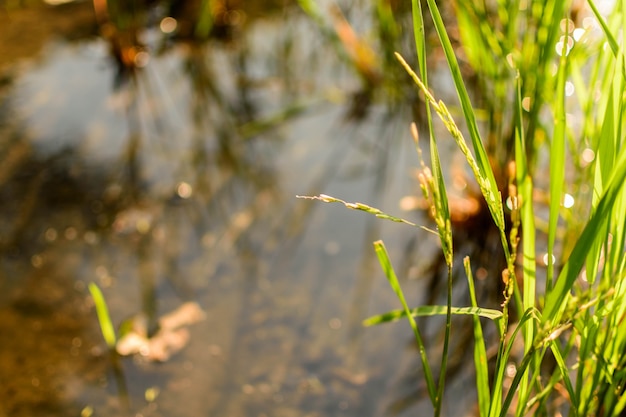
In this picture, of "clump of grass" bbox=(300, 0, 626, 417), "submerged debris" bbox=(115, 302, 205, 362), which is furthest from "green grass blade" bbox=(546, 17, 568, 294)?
"submerged debris" bbox=(115, 302, 205, 362)

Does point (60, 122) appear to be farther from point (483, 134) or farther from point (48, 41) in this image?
point (483, 134)

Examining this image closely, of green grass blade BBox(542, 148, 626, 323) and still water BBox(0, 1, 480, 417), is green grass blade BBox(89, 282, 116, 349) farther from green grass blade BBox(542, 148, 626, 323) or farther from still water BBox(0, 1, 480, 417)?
green grass blade BBox(542, 148, 626, 323)

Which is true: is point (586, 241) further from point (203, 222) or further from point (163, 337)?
point (203, 222)

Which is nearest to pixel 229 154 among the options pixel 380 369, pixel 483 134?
pixel 483 134

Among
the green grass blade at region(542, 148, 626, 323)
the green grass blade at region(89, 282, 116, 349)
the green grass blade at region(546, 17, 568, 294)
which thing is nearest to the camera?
the green grass blade at region(542, 148, 626, 323)

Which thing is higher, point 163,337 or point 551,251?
point 551,251

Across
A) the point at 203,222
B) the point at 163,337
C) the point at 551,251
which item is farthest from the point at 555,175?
the point at 203,222

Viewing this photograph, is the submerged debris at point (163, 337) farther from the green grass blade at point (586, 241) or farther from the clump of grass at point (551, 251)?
the green grass blade at point (586, 241)

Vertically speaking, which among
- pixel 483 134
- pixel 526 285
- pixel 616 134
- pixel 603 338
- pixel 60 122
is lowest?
pixel 60 122

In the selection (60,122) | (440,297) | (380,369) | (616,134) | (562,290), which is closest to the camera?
(562,290)
